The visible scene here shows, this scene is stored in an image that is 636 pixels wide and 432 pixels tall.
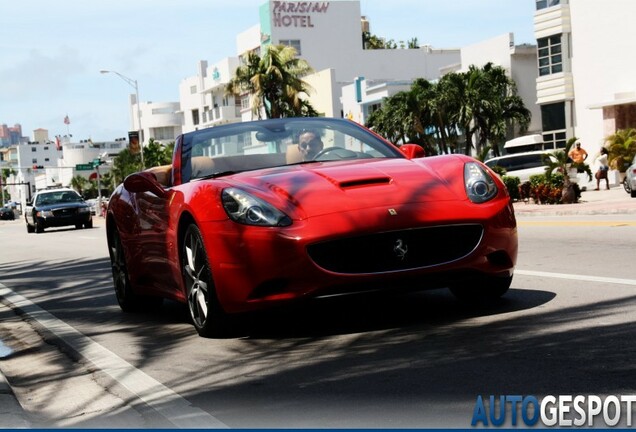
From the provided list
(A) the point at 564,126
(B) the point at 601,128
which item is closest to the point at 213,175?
(B) the point at 601,128

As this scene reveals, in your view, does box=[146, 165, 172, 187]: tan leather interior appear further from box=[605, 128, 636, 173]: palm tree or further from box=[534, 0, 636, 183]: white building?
box=[534, 0, 636, 183]: white building

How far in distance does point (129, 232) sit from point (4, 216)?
101609mm

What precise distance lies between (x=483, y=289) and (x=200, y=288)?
6.56 feet

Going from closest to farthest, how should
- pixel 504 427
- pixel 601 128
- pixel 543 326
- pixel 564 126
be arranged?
pixel 504 427 < pixel 543 326 < pixel 601 128 < pixel 564 126

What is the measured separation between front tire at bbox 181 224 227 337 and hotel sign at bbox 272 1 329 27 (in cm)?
8398

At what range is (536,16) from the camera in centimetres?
5059

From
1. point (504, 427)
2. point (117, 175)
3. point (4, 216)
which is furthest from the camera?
point (117, 175)

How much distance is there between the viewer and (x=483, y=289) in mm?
7871

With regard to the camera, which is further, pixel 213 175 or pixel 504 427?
pixel 213 175

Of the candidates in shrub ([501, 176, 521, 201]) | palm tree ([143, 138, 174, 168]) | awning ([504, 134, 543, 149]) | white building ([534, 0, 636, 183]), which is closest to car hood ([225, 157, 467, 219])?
shrub ([501, 176, 521, 201])

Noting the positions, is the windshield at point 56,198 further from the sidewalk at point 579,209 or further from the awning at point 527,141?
the sidewalk at point 579,209

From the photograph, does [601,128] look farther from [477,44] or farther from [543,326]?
[543,326]

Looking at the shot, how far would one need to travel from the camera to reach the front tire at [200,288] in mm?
7180

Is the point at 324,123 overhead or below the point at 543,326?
overhead
